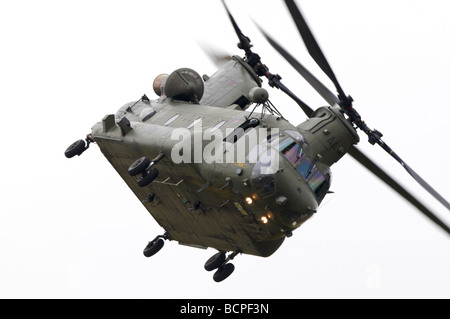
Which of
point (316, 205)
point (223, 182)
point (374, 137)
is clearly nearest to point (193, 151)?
point (223, 182)

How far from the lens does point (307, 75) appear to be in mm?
42844

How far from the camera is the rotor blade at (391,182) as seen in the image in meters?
41.0

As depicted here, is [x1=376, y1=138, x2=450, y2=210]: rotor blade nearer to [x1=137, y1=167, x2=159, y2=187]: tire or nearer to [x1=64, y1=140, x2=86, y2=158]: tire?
[x1=137, y1=167, x2=159, y2=187]: tire

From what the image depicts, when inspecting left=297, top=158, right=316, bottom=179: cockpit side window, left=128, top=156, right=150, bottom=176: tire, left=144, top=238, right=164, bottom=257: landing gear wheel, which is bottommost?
left=144, top=238, right=164, bottom=257: landing gear wheel

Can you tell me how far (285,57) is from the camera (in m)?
42.5

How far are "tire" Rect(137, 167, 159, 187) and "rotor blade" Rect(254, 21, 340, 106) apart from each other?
747 cm

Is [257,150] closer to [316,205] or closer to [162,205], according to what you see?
[316,205]

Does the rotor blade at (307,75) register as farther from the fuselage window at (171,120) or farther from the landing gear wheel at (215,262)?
the landing gear wheel at (215,262)

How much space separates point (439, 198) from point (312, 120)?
604 centimetres

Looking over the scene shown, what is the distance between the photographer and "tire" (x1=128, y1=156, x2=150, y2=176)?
128 ft

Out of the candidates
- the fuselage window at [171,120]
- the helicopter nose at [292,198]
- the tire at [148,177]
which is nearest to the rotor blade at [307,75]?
the fuselage window at [171,120]

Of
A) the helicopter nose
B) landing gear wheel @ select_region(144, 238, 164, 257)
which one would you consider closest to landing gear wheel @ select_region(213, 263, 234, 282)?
landing gear wheel @ select_region(144, 238, 164, 257)

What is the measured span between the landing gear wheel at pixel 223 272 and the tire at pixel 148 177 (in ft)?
19.4

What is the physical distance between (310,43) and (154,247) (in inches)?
515
